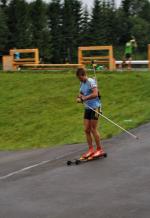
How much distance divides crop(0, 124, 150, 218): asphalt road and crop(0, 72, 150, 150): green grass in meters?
2.32

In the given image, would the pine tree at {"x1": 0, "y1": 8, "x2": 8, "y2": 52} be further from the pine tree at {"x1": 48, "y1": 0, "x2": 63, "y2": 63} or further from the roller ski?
the roller ski

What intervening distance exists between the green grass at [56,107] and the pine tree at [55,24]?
65232 mm

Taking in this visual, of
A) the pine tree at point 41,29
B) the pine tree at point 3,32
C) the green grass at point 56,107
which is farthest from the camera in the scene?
the pine tree at point 41,29

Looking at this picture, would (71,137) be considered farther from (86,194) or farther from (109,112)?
(86,194)

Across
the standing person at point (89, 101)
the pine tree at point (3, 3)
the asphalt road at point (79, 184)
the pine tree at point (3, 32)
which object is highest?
the pine tree at point (3, 3)

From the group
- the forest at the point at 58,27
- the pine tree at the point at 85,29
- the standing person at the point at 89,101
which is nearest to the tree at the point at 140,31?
the forest at the point at 58,27

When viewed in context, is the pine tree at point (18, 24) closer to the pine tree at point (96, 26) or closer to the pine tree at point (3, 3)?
the pine tree at point (3, 3)

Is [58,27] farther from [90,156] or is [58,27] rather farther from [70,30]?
[90,156]

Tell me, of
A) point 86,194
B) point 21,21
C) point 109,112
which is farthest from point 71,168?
point 21,21

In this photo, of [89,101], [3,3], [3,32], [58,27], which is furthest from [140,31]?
[89,101]

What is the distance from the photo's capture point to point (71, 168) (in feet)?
36.9

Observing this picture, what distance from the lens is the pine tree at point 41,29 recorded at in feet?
295

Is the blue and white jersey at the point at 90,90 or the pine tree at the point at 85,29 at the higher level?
the pine tree at the point at 85,29

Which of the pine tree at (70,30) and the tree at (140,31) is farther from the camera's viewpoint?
the tree at (140,31)
